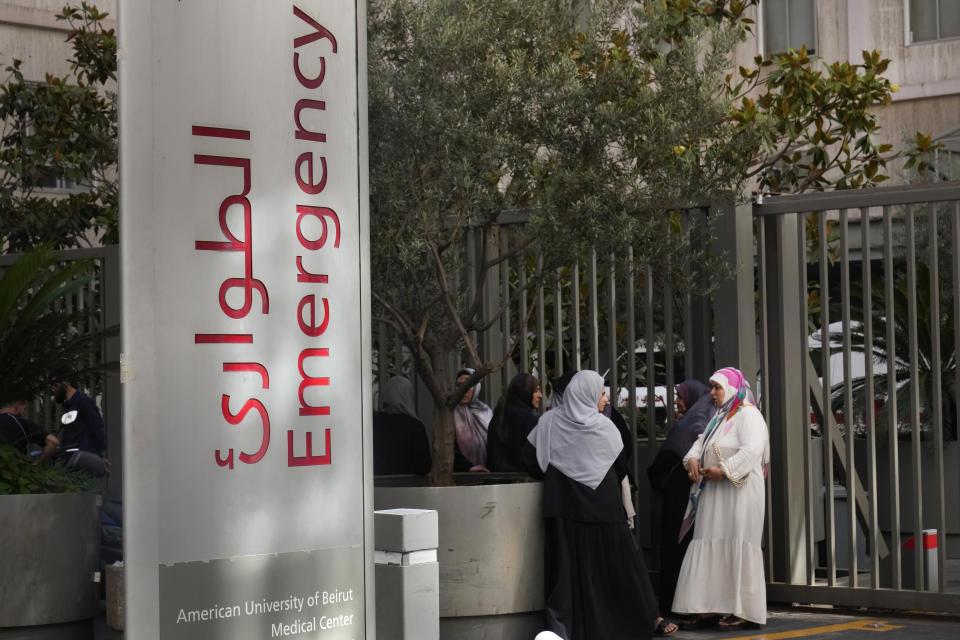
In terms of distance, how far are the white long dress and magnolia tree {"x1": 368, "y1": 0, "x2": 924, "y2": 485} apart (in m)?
1.26

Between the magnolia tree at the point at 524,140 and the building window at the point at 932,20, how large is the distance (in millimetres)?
18006

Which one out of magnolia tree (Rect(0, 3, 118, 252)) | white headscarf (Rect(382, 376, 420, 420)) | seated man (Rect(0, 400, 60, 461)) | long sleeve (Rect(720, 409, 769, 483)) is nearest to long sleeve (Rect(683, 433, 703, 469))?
long sleeve (Rect(720, 409, 769, 483))

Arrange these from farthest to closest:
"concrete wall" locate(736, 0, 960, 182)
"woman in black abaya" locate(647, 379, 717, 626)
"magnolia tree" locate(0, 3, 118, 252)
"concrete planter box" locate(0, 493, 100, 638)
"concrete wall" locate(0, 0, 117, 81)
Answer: "concrete wall" locate(736, 0, 960, 182) < "concrete wall" locate(0, 0, 117, 81) < "magnolia tree" locate(0, 3, 118, 252) < "woman in black abaya" locate(647, 379, 717, 626) < "concrete planter box" locate(0, 493, 100, 638)

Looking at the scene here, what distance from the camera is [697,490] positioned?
388 inches

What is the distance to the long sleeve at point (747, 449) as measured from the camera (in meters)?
9.58

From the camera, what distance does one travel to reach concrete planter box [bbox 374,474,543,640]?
8.65m

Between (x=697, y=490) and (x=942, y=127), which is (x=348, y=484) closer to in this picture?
(x=697, y=490)

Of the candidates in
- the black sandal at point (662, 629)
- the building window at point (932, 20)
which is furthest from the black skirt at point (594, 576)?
the building window at point (932, 20)

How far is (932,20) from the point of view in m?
26.6

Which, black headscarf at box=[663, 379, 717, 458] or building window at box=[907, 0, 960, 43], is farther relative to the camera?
building window at box=[907, 0, 960, 43]

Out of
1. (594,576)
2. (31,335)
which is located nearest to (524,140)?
(594,576)

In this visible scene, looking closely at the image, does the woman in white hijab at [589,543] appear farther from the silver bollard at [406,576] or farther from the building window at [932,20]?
the building window at [932,20]

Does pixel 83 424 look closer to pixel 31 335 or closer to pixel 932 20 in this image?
pixel 31 335

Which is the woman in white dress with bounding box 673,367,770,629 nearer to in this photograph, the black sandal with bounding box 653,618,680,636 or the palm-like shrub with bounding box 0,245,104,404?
the black sandal with bounding box 653,618,680,636
